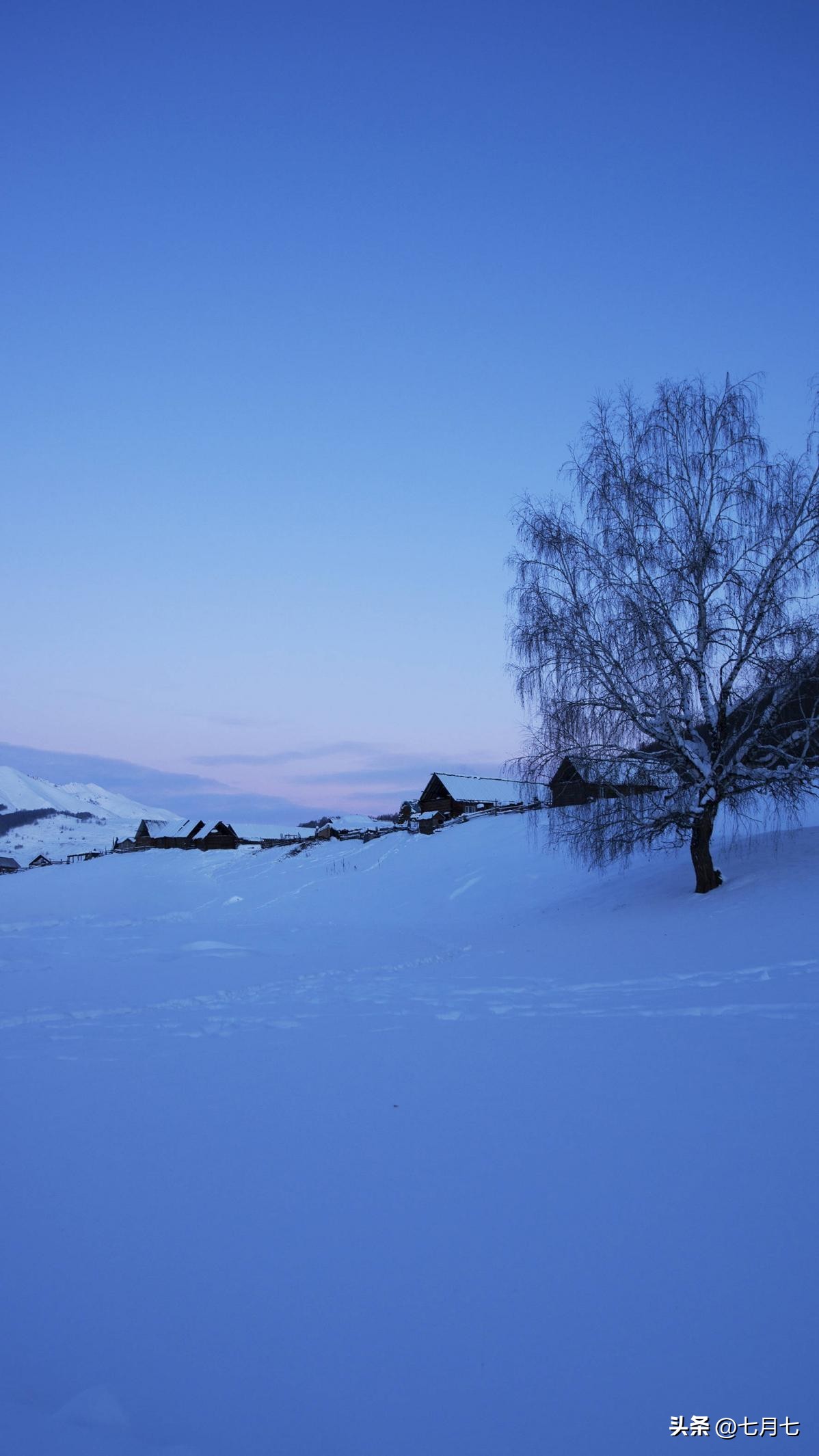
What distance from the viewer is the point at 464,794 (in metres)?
49.0

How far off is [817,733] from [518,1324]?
43.6 feet

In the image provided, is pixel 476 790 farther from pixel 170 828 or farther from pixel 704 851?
pixel 170 828

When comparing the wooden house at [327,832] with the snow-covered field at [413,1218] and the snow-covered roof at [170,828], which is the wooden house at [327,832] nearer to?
the snow-covered roof at [170,828]

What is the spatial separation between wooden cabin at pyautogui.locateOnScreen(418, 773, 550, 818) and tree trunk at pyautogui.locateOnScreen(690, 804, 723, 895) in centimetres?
3269

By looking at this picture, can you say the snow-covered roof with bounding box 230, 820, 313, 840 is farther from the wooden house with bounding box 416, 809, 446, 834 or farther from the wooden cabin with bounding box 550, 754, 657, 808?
the wooden cabin with bounding box 550, 754, 657, 808

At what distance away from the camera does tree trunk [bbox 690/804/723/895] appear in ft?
46.6

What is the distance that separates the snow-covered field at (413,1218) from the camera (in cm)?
251

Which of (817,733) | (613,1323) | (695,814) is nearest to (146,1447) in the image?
(613,1323)

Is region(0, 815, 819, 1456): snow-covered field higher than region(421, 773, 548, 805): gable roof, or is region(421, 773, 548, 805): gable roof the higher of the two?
region(421, 773, 548, 805): gable roof

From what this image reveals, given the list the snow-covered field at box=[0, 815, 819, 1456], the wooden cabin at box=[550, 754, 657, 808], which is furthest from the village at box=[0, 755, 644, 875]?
the snow-covered field at box=[0, 815, 819, 1456]

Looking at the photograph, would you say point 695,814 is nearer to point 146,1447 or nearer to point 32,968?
point 32,968

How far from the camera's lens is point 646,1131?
4406mm

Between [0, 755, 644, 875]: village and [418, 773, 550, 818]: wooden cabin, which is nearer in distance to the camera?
[0, 755, 644, 875]: village

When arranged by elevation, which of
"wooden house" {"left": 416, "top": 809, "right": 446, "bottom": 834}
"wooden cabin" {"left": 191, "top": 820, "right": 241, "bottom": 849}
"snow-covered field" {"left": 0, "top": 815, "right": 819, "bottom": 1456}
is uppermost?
"wooden house" {"left": 416, "top": 809, "right": 446, "bottom": 834}
